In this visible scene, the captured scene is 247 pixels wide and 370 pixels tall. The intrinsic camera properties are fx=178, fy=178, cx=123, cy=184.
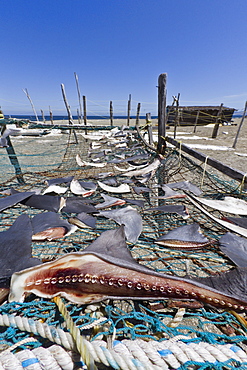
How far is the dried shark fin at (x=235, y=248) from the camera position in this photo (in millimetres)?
1367

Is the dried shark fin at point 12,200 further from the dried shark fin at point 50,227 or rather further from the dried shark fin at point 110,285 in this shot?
the dried shark fin at point 110,285

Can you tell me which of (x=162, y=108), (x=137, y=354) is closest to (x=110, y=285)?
(x=137, y=354)

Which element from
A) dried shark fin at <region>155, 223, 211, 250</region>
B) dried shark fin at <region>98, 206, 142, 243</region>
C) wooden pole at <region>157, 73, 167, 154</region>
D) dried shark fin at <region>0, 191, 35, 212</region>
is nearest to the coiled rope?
dried shark fin at <region>155, 223, 211, 250</region>

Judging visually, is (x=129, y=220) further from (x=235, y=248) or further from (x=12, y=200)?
(x=12, y=200)

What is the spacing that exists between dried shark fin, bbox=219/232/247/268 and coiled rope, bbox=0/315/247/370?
68 centimetres

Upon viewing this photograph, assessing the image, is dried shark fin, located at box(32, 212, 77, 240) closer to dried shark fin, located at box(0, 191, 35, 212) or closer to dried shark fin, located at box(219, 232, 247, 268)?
dried shark fin, located at box(0, 191, 35, 212)

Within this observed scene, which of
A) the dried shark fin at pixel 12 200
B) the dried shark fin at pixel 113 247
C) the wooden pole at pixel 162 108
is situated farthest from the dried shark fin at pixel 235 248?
the wooden pole at pixel 162 108

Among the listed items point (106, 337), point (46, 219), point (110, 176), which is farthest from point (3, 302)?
point (110, 176)

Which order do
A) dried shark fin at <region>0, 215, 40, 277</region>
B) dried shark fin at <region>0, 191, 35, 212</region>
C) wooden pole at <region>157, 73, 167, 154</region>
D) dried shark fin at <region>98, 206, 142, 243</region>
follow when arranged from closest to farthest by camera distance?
dried shark fin at <region>0, 215, 40, 277</region>, dried shark fin at <region>98, 206, 142, 243</region>, dried shark fin at <region>0, 191, 35, 212</region>, wooden pole at <region>157, 73, 167, 154</region>

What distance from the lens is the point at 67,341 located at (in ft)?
2.55

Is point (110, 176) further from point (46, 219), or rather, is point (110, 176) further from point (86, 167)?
point (46, 219)

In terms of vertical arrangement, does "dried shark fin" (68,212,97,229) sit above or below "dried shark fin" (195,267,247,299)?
below

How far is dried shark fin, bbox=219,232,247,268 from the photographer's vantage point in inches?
53.8

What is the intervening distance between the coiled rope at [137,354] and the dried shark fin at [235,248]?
2.22ft
